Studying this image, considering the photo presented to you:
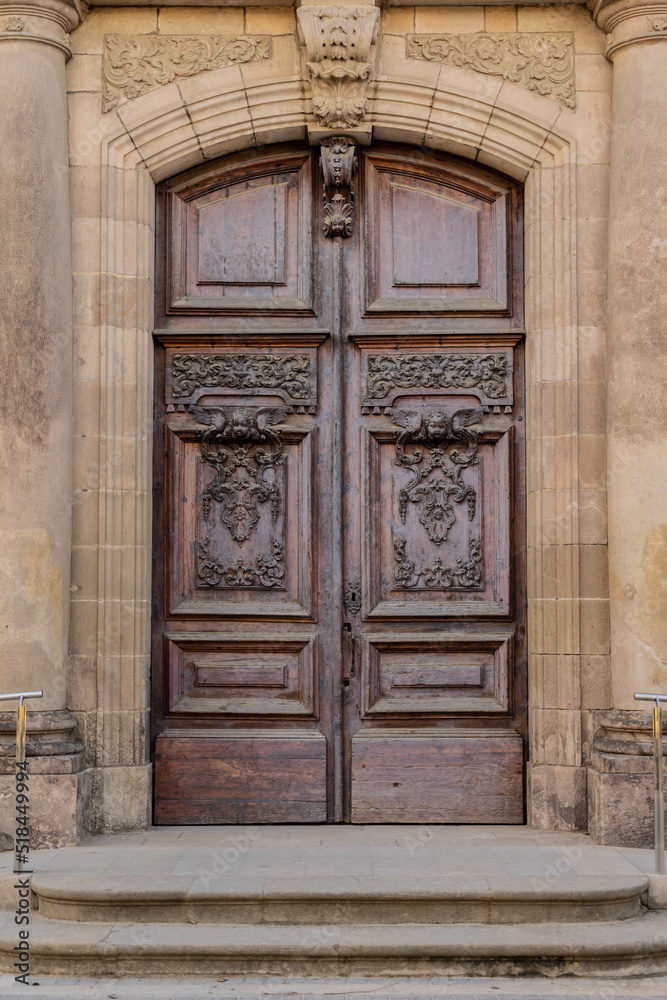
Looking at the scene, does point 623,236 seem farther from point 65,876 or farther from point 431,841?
point 65,876

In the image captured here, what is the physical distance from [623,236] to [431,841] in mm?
3413

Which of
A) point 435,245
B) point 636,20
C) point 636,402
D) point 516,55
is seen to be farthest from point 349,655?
point 636,20

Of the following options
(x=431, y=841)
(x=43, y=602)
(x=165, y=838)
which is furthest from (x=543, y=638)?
(x=43, y=602)

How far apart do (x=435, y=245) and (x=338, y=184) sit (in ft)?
2.21

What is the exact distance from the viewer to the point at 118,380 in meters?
6.51

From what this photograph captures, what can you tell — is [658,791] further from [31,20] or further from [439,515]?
[31,20]

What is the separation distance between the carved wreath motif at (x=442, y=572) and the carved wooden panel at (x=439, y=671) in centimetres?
28

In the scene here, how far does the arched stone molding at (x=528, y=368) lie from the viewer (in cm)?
639

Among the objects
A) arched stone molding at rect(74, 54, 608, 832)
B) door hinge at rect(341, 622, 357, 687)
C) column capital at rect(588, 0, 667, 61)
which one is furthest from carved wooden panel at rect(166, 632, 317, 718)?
column capital at rect(588, 0, 667, 61)

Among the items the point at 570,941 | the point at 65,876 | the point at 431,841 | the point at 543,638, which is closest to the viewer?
the point at 570,941

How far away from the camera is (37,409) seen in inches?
243

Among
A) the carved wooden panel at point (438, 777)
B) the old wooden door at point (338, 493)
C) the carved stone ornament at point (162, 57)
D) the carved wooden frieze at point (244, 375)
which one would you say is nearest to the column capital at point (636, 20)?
the old wooden door at point (338, 493)

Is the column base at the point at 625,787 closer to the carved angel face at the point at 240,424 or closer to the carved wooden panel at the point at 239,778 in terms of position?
the carved wooden panel at the point at 239,778

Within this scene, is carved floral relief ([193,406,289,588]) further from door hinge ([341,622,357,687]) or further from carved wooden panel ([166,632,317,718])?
door hinge ([341,622,357,687])
